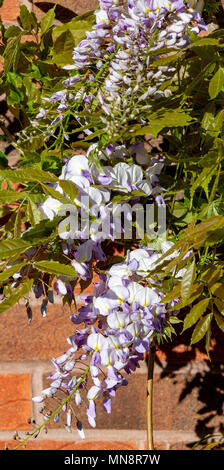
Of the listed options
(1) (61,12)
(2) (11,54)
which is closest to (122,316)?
(2) (11,54)

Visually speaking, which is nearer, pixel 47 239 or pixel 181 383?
pixel 47 239

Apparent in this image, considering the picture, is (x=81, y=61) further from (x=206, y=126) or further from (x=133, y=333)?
(x=133, y=333)

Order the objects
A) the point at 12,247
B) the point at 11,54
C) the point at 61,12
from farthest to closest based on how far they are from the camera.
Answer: the point at 61,12 → the point at 11,54 → the point at 12,247

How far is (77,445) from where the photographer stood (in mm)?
684

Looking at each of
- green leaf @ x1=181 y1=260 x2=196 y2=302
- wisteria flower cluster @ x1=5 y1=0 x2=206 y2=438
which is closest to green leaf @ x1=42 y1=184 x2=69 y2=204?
wisteria flower cluster @ x1=5 y1=0 x2=206 y2=438

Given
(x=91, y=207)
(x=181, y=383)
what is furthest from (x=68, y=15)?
(x=181, y=383)

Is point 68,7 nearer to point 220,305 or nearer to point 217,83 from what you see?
point 217,83

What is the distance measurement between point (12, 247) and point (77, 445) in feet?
1.42

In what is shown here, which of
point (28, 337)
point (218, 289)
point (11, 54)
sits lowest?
point (28, 337)

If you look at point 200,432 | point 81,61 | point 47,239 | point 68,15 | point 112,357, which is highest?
point 68,15

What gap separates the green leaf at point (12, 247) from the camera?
0.36m

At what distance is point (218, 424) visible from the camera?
681 millimetres

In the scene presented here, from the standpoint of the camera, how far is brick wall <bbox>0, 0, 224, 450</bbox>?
67 cm

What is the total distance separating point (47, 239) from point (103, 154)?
10 centimetres
